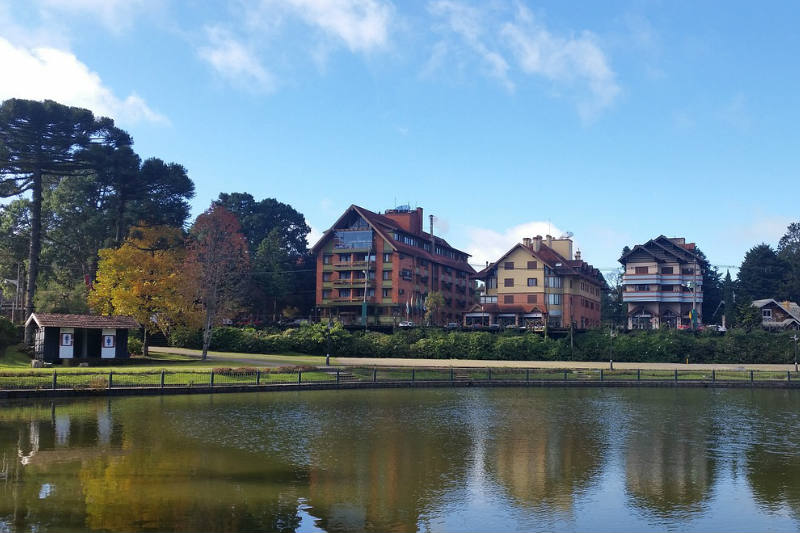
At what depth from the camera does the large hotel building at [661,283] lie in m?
101

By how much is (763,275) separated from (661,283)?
86.3 feet

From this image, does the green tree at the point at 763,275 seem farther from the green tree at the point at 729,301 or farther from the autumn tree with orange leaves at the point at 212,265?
the autumn tree with orange leaves at the point at 212,265

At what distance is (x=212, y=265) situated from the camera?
68.5 m

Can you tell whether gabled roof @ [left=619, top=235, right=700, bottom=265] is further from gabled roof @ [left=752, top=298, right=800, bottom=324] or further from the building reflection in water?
the building reflection in water

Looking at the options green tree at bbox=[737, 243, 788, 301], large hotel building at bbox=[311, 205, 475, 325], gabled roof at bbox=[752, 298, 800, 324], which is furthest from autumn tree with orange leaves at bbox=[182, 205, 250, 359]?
green tree at bbox=[737, 243, 788, 301]

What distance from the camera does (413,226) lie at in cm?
11525

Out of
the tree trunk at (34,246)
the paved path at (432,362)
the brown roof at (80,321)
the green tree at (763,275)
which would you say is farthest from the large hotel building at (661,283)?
the tree trunk at (34,246)

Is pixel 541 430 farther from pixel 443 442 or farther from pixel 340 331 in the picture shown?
pixel 340 331

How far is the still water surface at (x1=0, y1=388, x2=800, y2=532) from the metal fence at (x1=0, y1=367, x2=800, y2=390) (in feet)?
12.6

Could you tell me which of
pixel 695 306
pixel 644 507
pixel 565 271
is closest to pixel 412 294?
pixel 565 271

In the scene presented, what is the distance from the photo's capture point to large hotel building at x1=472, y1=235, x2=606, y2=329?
3944 inches

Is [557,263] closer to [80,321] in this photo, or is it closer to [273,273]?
[273,273]

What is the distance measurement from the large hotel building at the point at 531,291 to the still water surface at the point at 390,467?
5695cm

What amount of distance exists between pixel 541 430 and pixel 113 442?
19671mm
